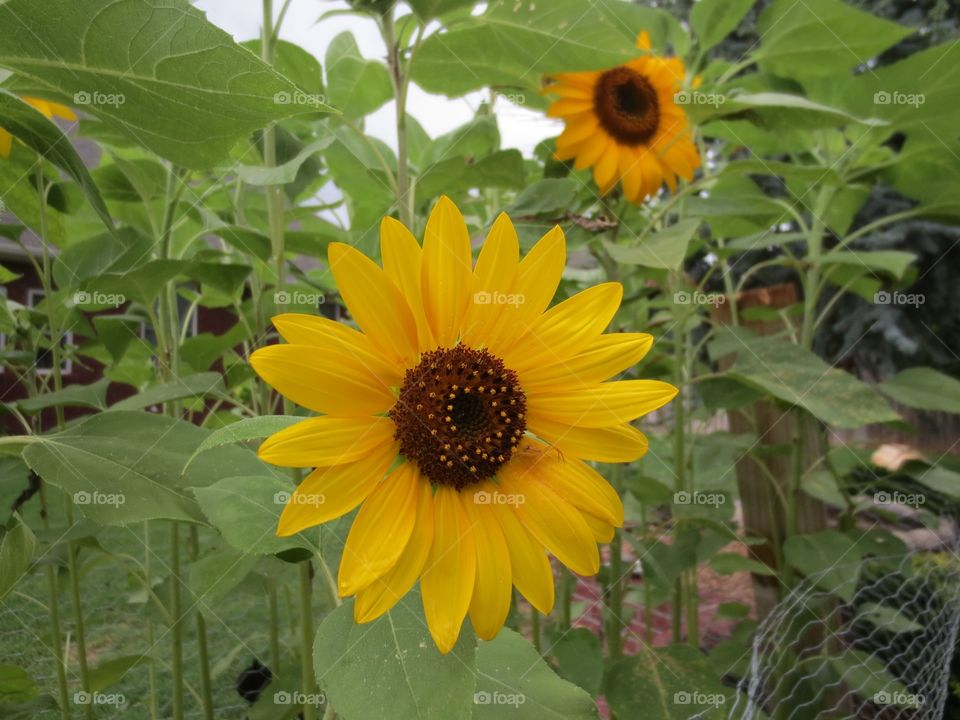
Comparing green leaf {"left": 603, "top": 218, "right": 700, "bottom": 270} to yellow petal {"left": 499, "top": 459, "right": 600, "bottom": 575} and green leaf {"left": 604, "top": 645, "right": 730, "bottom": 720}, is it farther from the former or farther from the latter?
green leaf {"left": 604, "top": 645, "right": 730, "bottom": 720}

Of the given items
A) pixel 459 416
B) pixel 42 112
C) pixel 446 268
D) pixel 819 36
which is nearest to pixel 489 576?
pixel 459 416

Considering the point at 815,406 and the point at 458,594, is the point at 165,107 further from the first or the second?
the point at 815,406

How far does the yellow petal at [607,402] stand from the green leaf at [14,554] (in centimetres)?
44

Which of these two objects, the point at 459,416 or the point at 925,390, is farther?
the point at 925,390

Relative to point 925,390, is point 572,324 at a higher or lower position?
higher

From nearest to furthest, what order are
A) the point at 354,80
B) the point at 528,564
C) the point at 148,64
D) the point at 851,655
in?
1. the point at 148,64
2. the point at 528,564
3. the point at 354,80
4. the point at 851,655

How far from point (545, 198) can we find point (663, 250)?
0.54 feet

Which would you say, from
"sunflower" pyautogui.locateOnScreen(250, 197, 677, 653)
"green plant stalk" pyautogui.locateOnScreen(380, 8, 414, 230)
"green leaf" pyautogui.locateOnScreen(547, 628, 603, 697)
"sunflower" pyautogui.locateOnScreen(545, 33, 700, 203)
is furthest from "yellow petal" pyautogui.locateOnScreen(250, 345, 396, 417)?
"sunflower" pyautogui.locateOnScreen(545, 33, 700, 203)

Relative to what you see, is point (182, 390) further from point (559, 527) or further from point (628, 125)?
point (628, 125)

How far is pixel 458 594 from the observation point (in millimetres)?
527

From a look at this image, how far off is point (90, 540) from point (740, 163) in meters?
0.97

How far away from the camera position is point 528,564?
0.58 meters

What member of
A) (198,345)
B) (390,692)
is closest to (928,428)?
(198,345)

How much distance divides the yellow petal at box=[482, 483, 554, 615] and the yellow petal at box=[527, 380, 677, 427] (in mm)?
100
